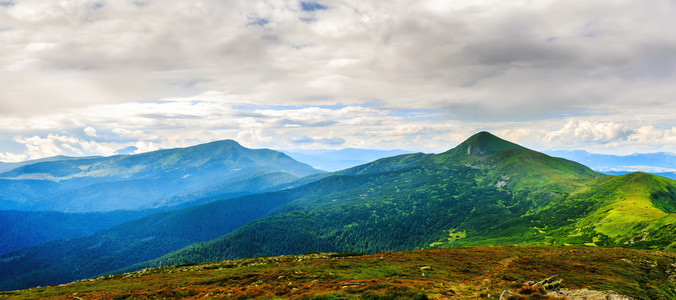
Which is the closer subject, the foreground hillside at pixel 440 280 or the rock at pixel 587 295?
the rock at pixel 587 295

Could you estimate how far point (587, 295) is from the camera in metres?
30.3

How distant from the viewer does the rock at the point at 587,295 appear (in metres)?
29.2

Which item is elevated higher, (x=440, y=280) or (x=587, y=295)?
(x=587, y=295)

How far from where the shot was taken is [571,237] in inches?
6009

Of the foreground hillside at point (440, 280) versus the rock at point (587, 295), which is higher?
the rock at point (587, 295)

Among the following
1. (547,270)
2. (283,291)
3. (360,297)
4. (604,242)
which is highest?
(360,297)

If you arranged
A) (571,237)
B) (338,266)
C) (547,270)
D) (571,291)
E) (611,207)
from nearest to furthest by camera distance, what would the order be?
(571,291) < (547,270) < (338,266) < (571,237) < (611,207)

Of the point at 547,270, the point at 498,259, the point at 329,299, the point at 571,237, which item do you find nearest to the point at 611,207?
the point at 571,237

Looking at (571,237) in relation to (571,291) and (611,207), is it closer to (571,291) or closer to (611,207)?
(611,207)

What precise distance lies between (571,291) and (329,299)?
1205 inches

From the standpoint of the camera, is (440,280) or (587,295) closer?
(587,295)

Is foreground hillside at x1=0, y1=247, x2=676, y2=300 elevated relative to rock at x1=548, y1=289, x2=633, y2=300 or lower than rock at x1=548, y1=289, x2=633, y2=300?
lower

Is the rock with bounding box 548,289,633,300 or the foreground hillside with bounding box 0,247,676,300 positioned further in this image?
the foreground hillside with bounding box 0,247,676,300

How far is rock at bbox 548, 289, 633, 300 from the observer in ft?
95.7
